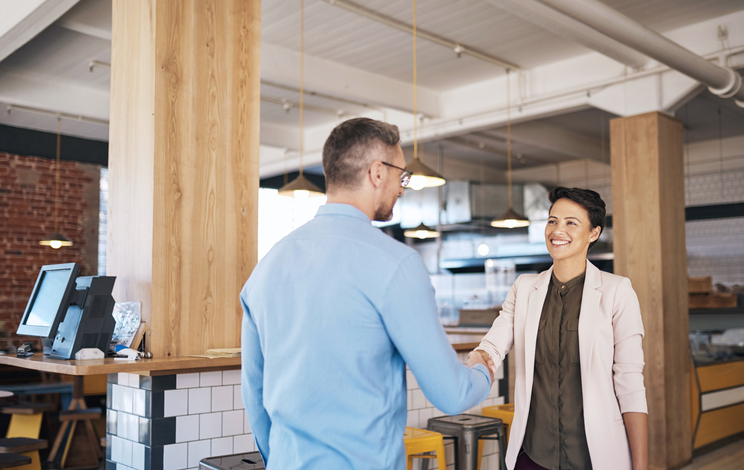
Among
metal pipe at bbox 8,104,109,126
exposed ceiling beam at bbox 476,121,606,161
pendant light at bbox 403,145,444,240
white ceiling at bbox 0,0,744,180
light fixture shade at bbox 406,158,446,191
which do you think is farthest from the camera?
exposed ceiling beam at bbox 476,121,606,161

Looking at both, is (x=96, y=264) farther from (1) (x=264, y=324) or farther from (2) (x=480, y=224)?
(1) (x=264, y=324)

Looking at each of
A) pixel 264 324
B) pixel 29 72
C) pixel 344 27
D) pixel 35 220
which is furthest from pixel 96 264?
pixel 264 324

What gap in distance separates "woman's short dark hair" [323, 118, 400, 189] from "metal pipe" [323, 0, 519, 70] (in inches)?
166

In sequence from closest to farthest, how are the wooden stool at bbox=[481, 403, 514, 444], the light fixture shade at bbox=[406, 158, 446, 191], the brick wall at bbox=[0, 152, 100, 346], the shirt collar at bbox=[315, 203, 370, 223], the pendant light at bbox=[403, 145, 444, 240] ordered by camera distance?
1. the shirt collar at bbox=[315, 203, 370, 223]
2. the wooden stool at bbox=[481, 403, 514, 444]
3. the light fixture shade at bbox=[406, 158, 446, 191]
4. the brick wall at bbox=[0, 152, 100, 346]
5. the pendant light at bbox=[403, 145, 444, 240]

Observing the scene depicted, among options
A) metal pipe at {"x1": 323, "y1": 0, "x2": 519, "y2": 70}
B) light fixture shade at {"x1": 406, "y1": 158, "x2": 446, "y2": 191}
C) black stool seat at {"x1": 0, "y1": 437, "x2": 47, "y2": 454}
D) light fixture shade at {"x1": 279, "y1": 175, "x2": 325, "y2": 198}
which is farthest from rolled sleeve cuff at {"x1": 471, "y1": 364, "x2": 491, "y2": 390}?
metal pipe at {"x1": 323, "y1": 0, "x2": 519, "y2": 70}

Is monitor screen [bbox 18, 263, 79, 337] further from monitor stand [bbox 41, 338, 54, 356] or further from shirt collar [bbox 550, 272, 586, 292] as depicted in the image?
shirt collar [bbox 550, 272, 586, 292]

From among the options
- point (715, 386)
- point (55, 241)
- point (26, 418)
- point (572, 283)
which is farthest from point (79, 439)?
point (715, 386)

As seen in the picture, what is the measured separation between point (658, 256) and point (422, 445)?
3659 millimetres

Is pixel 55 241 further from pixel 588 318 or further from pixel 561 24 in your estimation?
pixel 588 318

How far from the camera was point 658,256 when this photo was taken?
5875 mm

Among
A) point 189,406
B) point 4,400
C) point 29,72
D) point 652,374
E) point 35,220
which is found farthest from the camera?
point 35,220

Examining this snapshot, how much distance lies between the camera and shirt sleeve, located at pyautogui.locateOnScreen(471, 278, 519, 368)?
87.9 inches

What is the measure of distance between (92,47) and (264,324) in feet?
19.6

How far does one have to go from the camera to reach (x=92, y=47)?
648 cm
